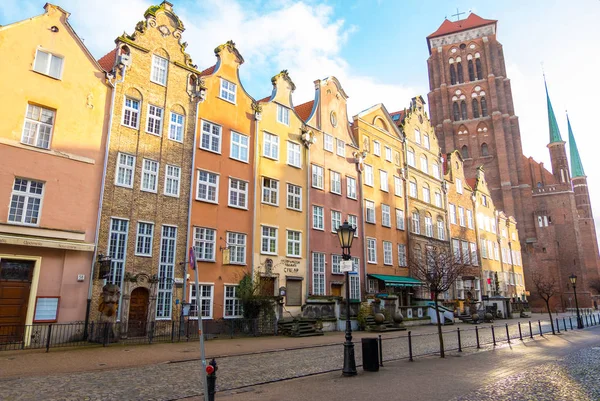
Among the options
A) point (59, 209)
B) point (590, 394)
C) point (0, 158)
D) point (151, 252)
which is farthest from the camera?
point (151, 252)

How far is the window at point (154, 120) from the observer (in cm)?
2195

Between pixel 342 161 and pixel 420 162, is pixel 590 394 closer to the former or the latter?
pixel 342 161

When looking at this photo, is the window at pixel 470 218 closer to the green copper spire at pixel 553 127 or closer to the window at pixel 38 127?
the green copper spire at pixel 553 127

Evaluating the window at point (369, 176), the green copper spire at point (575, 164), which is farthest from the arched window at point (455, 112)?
the window at point (369, 176)

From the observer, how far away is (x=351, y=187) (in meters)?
33.3

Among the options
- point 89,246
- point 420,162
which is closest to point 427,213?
point 420,162

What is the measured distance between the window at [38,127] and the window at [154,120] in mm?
4331

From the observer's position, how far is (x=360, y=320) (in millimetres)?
25938

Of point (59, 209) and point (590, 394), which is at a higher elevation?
point (59, 209)

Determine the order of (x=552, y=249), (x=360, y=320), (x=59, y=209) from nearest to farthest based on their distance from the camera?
1. (x=59, y=209)
2. (x=360, y=320)
3. (x=552, y=249)

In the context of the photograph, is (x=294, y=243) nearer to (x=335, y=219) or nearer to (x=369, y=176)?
(x=335, y=219)

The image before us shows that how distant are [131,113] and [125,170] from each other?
9.61 ft

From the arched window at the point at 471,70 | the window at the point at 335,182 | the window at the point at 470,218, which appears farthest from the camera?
the arched window at the point at 471,70

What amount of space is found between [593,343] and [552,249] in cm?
5045
